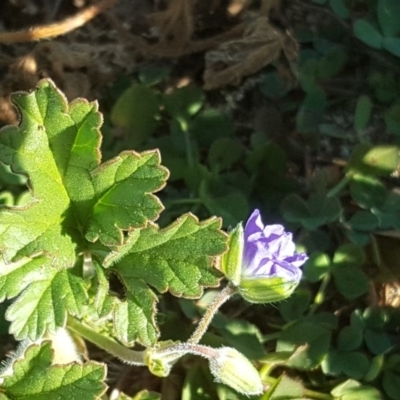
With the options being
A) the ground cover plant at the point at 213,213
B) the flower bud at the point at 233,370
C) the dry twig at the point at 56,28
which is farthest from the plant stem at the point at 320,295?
the dry twig at the point at 56,28

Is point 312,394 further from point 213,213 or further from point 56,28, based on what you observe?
point 56,28

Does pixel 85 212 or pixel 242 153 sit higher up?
pixel 85 212

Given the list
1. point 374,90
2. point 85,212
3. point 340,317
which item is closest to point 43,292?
point 85,212

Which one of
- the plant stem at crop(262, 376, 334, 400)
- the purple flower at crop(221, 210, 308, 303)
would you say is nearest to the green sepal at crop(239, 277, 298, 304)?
the purple flower at crop(221, 210, 308, 303)

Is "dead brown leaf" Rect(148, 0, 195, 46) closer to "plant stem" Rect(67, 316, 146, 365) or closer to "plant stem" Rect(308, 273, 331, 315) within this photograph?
"plant stem" Rect(308, 273, 331, 315)

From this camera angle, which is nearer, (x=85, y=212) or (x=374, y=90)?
(x=85, y=212)

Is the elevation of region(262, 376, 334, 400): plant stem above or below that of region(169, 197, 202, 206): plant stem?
below

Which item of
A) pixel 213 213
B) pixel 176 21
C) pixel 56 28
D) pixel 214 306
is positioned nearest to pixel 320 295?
pixel 213 213

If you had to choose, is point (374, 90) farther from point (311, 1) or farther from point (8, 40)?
point (8, 40)
